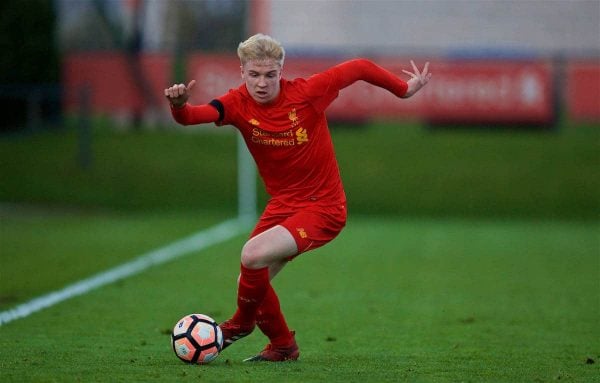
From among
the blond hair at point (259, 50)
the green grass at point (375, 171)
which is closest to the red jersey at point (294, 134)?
the blond hair at point (259, 50)

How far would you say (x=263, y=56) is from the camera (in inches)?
303

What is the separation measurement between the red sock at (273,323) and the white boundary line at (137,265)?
281 centimetres

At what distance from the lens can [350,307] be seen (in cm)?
1131

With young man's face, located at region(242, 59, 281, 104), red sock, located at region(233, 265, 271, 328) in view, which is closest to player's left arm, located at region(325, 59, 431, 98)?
young man's face, located at region(242, 59, 281, 104)

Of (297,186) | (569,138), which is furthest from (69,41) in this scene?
(297,186)

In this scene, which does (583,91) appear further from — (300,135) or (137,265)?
(300,135)

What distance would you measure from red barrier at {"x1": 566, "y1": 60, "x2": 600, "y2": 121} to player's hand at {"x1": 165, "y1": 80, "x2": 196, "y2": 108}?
63.0 feet

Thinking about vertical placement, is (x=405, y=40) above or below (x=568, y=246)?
above

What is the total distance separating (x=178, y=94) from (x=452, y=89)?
18533mm

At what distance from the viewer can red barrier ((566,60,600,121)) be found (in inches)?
1017

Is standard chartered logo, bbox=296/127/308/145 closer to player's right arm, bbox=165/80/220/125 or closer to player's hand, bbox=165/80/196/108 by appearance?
player's right arm, bbox=165/80/220/125

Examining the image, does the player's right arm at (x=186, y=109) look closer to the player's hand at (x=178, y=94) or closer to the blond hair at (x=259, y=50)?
the player's hand at (x=178, y=94)

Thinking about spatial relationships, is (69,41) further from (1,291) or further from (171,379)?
(171,379)

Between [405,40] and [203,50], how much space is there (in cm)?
444
